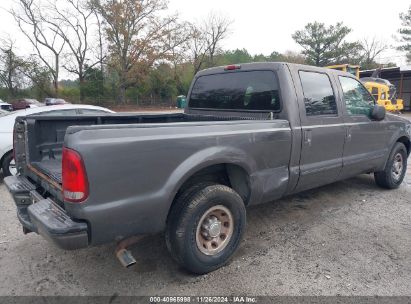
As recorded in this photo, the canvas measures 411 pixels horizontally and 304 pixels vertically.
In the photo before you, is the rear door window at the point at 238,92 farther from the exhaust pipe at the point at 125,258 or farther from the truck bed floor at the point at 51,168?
the exhaust pipe at the point at 125,258

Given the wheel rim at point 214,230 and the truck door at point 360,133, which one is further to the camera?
the truck door at point 360,133

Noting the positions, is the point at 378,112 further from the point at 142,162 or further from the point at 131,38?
the point at 131,38

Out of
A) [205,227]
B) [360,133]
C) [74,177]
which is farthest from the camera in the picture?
[360,133]

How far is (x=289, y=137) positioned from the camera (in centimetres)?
350

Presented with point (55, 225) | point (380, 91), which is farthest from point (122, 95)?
point (55, 225)

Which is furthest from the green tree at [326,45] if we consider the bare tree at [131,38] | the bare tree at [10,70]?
the bare tree at [10,70]

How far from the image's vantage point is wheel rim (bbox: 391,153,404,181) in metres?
5.48

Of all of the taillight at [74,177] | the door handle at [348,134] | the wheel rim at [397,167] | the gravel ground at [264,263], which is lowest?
the gravel ground at [264,263]

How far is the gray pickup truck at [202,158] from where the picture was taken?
2301 mm

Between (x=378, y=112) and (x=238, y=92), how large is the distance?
210 centimetres

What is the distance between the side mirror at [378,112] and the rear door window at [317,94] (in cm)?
83

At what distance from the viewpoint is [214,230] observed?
3012 mm

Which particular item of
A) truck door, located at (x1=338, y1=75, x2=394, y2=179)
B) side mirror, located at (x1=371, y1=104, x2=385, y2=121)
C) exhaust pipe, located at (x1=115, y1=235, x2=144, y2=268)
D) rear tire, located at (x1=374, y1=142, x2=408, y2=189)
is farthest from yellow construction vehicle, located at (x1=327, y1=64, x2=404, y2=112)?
exhaust pipe, located at (x1=115, y1=235, x2=144, y2=268)

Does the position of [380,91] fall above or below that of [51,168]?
above
